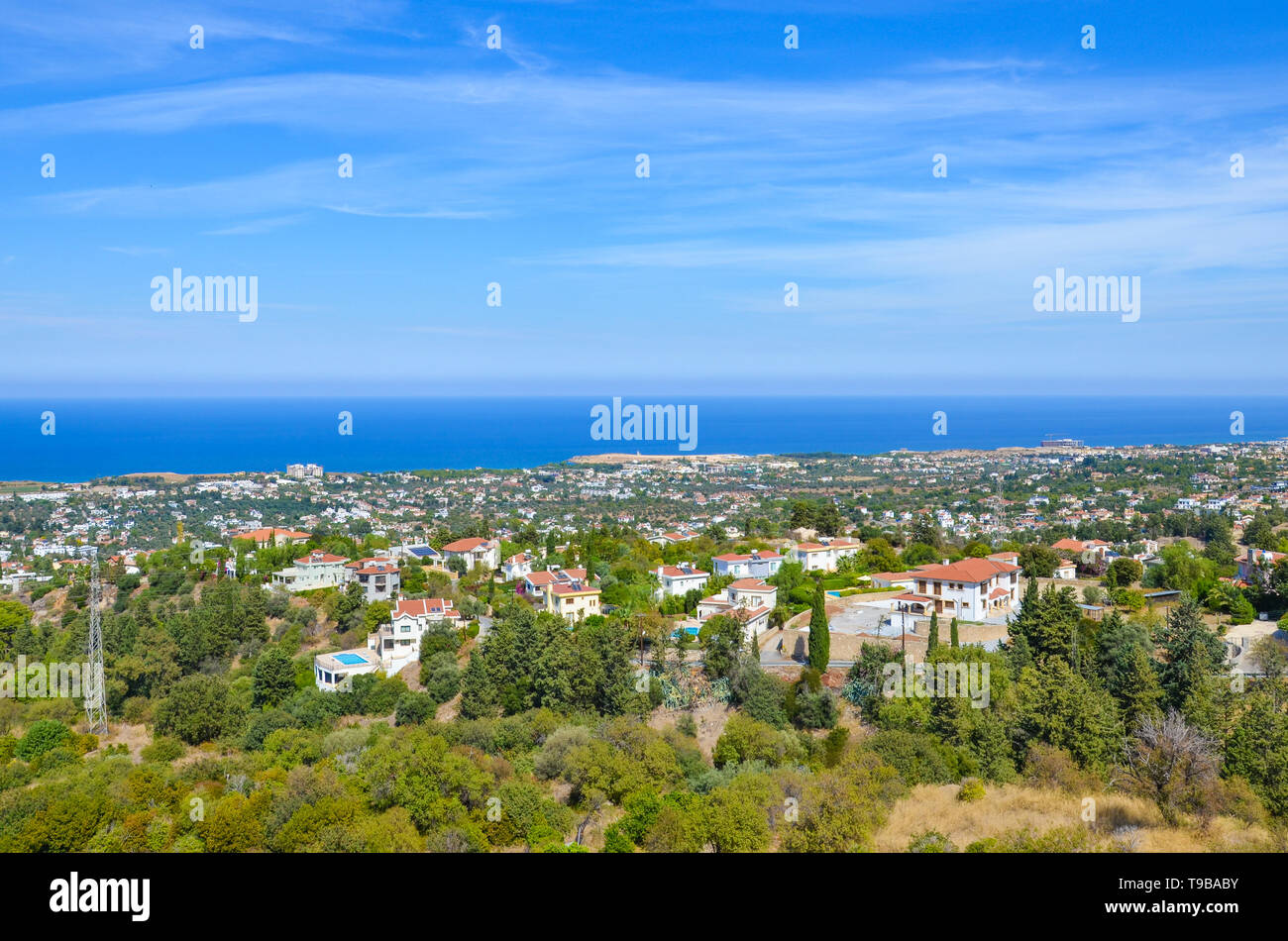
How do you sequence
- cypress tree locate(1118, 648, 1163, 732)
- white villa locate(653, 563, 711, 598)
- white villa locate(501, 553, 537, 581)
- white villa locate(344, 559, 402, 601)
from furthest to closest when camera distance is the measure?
white villa locate(501, 553, 537, 581)
white villa locate(344, 559, 402, 601)
white villa locate(653, 563, 711, 598)
cypress tree locate(1118, 648, 1163, 732)

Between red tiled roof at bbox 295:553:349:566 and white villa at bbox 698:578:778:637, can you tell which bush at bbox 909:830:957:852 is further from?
red tiled roof at bbox 295:553:349:566

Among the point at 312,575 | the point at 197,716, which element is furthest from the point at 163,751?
the point at 312,575

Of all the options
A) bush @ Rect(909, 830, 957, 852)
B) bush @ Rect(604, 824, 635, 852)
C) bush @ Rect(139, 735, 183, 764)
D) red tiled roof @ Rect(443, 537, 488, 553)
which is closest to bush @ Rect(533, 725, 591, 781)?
bush @ Rect(604, 824, 635, 852)

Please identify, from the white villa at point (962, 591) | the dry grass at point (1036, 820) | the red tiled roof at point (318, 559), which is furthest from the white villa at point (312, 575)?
the dry grass at point (1036, 820)
